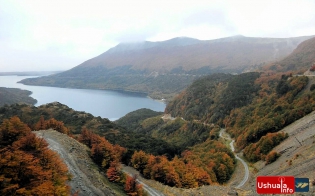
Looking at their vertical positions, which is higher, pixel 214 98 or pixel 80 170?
pixel 80 170

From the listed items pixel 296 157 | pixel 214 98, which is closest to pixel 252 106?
pixel 214 98

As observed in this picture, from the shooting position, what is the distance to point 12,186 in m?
Result: 12.4

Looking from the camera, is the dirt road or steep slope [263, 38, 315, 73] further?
steep slope [263, 38, 315, 73]

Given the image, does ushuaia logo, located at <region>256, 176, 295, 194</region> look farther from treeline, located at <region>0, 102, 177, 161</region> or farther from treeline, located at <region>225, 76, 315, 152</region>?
treeline, located at <region>225, 76, 315, 152</region>

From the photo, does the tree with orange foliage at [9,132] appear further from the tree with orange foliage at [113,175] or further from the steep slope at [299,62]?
the steep slope at [299,62]

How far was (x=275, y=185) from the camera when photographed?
18234 mm

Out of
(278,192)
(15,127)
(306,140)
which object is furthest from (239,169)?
(15,127)

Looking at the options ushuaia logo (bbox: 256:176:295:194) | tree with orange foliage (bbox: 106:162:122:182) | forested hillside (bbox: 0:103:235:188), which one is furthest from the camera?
forested hillside (bbox: 0:103:235:188)

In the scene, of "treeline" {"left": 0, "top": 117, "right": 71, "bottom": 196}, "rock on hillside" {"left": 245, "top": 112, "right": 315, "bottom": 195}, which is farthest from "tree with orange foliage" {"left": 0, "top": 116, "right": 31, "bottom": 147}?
"rock on hillside" {"left": 245, "top": 112, "right": 315, "bottom": 195}

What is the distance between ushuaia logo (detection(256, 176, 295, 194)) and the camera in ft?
56.7

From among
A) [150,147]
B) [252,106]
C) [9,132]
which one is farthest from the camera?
[252,106]

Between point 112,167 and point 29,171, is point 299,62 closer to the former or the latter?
point 112,167

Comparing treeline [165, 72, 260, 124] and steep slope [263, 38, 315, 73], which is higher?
steep slope [263, 38, 315, 73]

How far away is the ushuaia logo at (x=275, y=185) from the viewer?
56.7 ft
